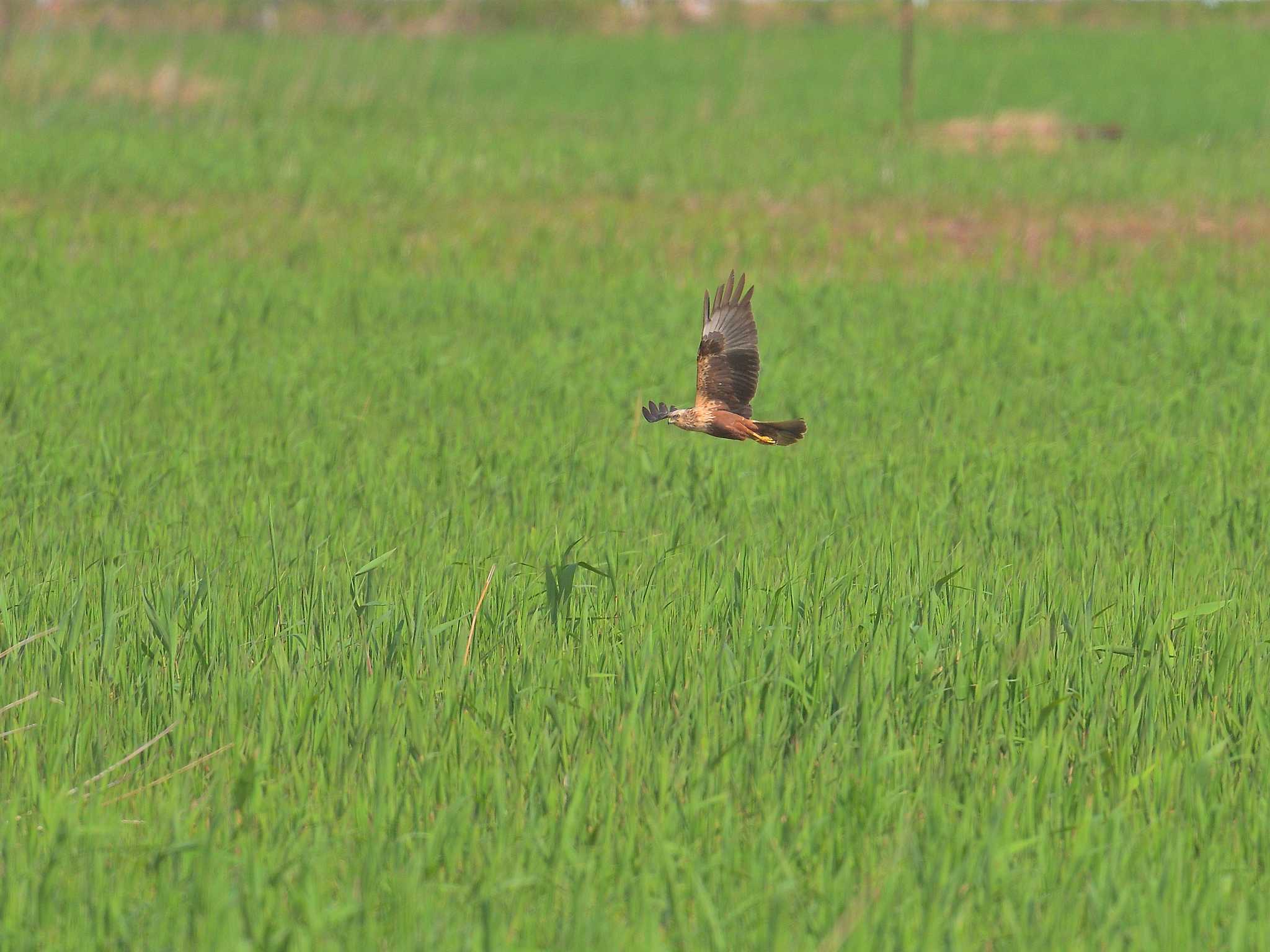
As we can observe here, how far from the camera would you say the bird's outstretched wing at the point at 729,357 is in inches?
194

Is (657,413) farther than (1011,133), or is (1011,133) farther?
(1011,133)

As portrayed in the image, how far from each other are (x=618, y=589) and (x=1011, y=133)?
20866 mm

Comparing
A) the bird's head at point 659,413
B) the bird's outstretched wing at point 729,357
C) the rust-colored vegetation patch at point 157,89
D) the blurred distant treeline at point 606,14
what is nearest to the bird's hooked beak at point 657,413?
the bird's head at point 659,413

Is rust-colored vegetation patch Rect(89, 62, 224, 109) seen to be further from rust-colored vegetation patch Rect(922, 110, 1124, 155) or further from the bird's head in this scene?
the bird's head

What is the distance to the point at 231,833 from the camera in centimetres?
320

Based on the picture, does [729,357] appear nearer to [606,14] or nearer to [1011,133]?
[1011,133]

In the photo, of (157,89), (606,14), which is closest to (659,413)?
(157,89)

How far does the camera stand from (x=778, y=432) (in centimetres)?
435

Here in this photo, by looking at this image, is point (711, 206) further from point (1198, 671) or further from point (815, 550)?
point (1198, 671)

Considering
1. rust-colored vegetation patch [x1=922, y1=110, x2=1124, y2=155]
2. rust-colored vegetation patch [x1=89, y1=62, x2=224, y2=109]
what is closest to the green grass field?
rust-colored vegetation patch [x1=922, y1=110, x2=1124, y2=155]

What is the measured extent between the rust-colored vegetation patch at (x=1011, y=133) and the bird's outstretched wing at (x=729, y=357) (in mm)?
17387

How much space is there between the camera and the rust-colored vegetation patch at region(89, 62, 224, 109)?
75.7 feet

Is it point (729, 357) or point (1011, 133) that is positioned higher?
point (1011, 133)

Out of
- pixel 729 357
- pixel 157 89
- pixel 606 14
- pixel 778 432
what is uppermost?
pixel 606 14
